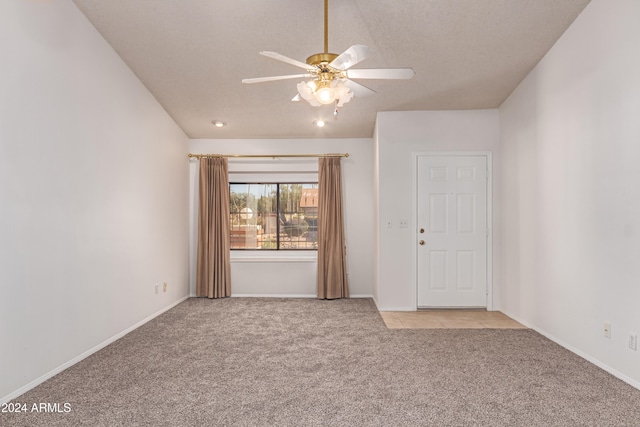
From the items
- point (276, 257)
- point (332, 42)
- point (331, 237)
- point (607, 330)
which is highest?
point (332, 42)

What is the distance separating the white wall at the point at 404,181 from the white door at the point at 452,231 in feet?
0.42

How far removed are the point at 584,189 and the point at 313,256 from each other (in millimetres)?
3767

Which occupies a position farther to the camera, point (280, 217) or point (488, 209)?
point (280, 217)

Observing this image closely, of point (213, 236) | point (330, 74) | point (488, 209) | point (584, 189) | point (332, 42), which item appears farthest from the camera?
point (213, 236)

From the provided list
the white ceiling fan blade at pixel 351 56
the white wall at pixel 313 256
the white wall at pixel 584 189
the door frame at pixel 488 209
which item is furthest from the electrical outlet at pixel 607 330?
the white wall at pixel 313 256

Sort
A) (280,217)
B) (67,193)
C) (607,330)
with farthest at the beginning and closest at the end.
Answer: (280,217) < (67,193) < (607,330)

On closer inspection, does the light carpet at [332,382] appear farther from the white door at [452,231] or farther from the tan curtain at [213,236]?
the tan curtain at [213,236]

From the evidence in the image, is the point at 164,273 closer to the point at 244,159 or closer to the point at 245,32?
the point at 244,159

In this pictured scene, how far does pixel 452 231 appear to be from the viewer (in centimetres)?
525

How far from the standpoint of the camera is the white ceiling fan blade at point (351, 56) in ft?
8.09

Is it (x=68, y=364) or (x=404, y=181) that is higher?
(x=404, y=181)

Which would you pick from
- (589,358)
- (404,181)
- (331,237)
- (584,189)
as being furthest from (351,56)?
(331,237)

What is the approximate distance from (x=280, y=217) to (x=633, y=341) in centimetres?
461

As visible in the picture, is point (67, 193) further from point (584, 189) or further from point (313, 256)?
point (584, 189)
